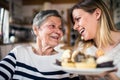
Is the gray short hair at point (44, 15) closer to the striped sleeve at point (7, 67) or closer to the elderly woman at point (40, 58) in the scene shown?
the elderly woman at point (40, 58)

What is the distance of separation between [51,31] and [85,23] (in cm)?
20

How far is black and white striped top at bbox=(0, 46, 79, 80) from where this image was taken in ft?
3.83

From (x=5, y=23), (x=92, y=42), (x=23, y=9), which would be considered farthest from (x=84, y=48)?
(x=23, y=9)

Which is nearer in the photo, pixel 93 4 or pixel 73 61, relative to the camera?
pixel 73 61

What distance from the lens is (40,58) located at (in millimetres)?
1218

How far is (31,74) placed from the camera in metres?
1.17

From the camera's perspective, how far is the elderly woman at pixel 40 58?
117cm

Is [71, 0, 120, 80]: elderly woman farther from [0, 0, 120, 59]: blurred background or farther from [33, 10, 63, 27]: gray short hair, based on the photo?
[0, 0, 120, 59]: blurred background

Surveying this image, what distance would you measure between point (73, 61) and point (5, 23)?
3.76 meters

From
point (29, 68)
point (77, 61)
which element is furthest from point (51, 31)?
point (77, 61)

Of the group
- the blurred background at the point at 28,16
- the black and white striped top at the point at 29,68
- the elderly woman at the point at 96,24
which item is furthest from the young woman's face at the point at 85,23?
the blurred background at the point at 28,16

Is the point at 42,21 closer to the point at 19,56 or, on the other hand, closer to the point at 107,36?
the point at 19,56

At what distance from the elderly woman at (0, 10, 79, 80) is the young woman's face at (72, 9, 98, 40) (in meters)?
0.11

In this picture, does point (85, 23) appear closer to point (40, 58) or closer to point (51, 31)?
point (51, 31)
